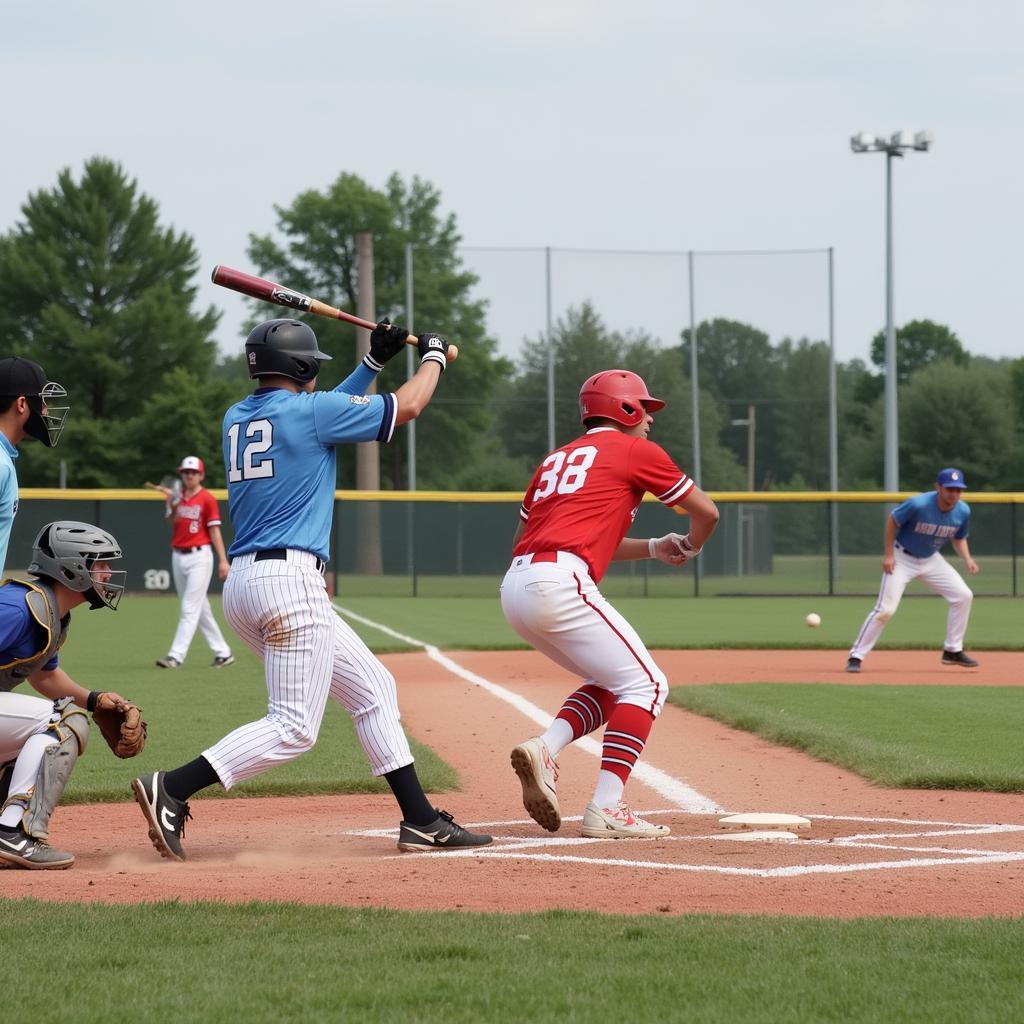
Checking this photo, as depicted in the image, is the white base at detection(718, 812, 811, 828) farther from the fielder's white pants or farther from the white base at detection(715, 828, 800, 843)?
the fielder's white pants

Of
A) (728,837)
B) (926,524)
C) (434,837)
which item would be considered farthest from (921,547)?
(434,837)

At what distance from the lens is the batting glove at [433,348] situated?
6.11 meters

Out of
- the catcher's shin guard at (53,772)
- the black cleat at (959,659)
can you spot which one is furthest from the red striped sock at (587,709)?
the black cleat at (959,659)

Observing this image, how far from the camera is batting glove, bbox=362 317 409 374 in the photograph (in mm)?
5930

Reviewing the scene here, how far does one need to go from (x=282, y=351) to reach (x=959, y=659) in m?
11.1

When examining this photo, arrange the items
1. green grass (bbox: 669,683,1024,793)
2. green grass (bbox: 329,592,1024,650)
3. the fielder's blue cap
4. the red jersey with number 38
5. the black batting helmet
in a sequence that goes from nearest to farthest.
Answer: the black batting helmet < the red jersey with number 38 < green grass (bbox: 669,683,1024,793) < the fielder's blue cap < green grass (bbox: 329,592,1024,650)

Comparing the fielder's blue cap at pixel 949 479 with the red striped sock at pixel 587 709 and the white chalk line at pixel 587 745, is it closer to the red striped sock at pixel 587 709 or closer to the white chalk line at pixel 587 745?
the white chalk line at pixel 587 745

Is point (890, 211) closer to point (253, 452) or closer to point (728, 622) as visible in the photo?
point (728, 622)

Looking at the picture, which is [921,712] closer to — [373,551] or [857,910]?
[857,910]

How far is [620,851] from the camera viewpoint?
577 cm

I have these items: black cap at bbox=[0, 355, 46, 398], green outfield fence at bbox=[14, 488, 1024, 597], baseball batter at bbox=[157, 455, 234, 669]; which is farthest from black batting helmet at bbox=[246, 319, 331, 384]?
green outfield fence at bbox=[14, 488, 1024, 597]

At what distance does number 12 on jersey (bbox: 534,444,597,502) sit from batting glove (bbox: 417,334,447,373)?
595 mm

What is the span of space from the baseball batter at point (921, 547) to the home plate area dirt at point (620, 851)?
17.0 feet

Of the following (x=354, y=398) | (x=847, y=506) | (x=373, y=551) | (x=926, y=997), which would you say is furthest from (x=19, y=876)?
(x=847, y=506)
